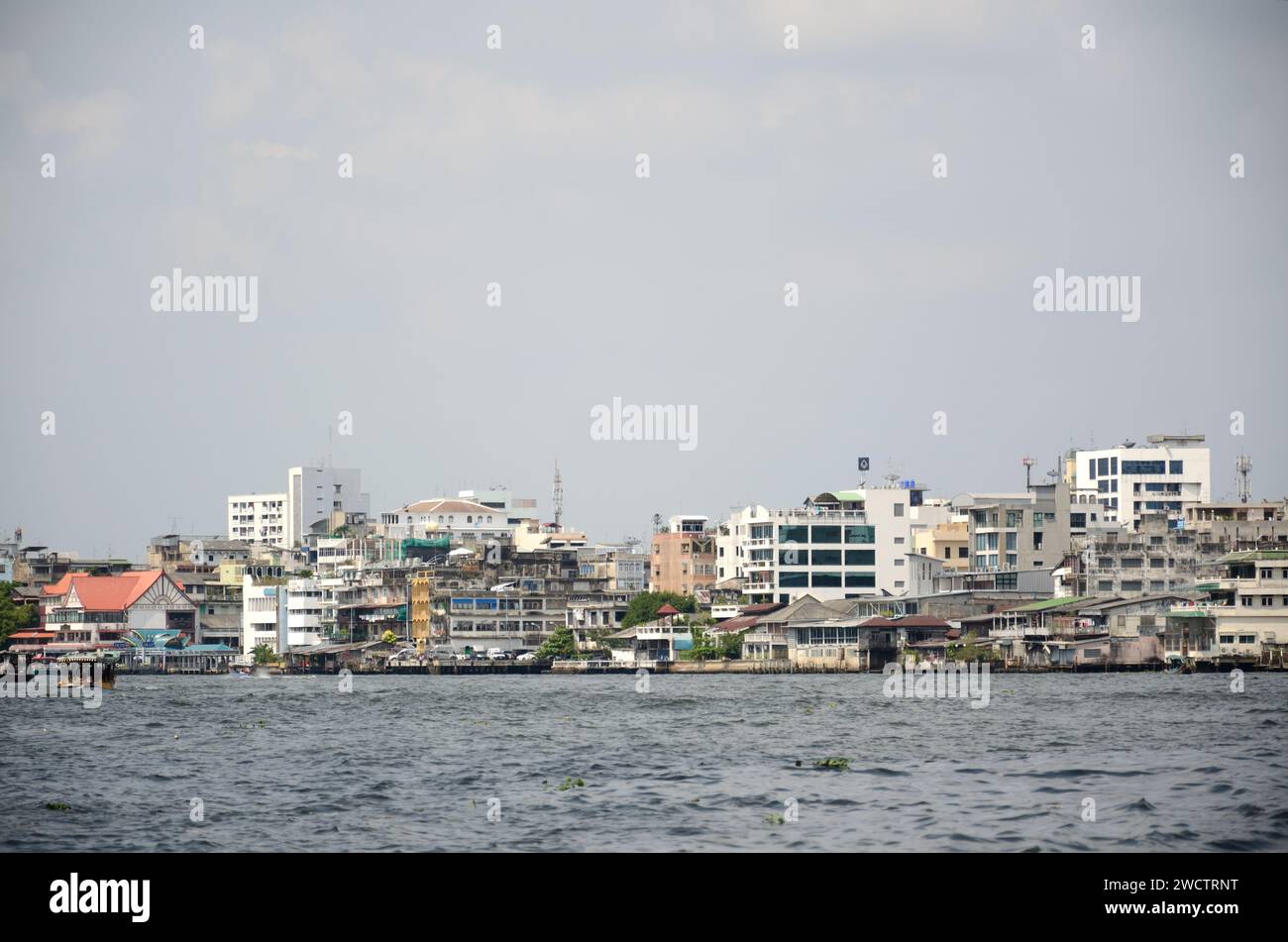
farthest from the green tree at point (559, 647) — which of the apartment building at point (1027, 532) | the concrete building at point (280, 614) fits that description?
the apartment building at point (1027, 532)

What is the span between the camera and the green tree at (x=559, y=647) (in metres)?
147

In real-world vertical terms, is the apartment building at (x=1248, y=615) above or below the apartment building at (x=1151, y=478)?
below

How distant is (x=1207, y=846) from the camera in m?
31.5

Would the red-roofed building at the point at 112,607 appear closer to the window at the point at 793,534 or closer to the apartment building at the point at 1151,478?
the window at the point at 793,534

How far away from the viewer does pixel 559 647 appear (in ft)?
483

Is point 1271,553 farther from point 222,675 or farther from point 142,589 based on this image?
point 142,589

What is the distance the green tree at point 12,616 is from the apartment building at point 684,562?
61.3 metres

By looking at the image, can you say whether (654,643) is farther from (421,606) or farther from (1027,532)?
(1027,532)

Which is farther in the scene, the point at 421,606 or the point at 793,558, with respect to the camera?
the point at 421,606

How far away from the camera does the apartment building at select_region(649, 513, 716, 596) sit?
17425 centimetres

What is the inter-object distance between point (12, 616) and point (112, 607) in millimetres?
9273

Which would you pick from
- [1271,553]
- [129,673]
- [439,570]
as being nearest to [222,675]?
[129,673]

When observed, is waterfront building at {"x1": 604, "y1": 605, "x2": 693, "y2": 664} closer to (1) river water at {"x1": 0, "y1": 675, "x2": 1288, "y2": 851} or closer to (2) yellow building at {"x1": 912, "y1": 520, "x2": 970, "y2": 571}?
(2) yellow building at {"x1": 912, "y1": 520, "x2": 970, "y2": 571}

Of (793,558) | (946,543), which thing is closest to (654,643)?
(793,558)
